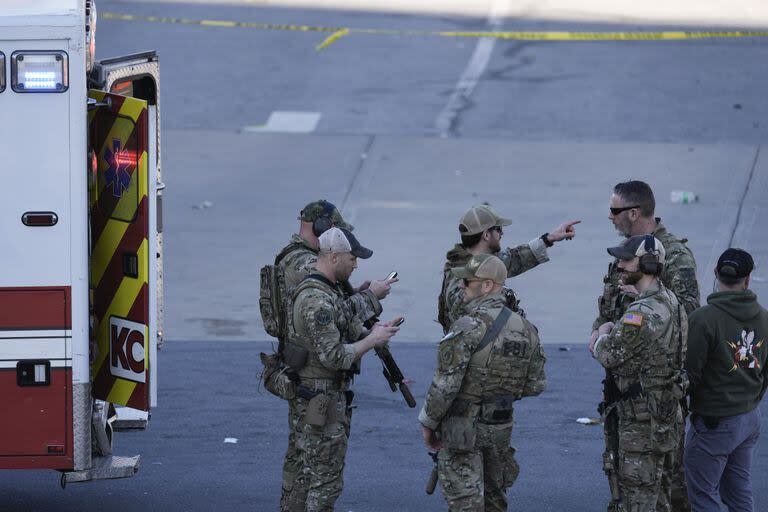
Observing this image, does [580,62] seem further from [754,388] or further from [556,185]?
[754,388]

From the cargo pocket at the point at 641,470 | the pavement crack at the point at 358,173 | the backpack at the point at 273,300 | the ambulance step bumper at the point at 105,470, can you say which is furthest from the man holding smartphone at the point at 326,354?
the pavement crack at the point at 358,173

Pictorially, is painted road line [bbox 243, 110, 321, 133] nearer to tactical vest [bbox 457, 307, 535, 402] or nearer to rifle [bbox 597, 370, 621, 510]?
rifle [bbox 597, 370, 621, 510]

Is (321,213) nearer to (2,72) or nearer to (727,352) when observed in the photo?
(2,72)

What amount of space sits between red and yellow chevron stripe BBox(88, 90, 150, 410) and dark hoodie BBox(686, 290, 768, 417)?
2.85m

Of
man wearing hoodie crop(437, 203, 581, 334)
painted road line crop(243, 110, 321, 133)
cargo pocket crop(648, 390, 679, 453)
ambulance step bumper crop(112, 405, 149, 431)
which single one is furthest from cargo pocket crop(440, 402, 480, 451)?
painted road line crop(243, 110, 321, 133)

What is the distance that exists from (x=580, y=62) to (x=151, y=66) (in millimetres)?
13308

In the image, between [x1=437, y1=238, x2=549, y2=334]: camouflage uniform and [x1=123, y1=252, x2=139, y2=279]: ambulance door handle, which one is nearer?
[x1=123, y1=252, x2=139, y2=279]: ambulance door handle

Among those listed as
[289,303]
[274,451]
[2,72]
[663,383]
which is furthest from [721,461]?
[2,72]

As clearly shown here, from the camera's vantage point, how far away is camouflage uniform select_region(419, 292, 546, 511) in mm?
6168

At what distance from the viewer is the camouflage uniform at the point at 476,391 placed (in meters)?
6.17

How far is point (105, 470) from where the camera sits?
6.70m

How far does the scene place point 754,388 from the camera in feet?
22.6

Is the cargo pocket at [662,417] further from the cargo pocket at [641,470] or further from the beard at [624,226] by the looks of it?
the beard at [624,226]

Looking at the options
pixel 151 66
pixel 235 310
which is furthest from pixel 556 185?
pixel 151 66
